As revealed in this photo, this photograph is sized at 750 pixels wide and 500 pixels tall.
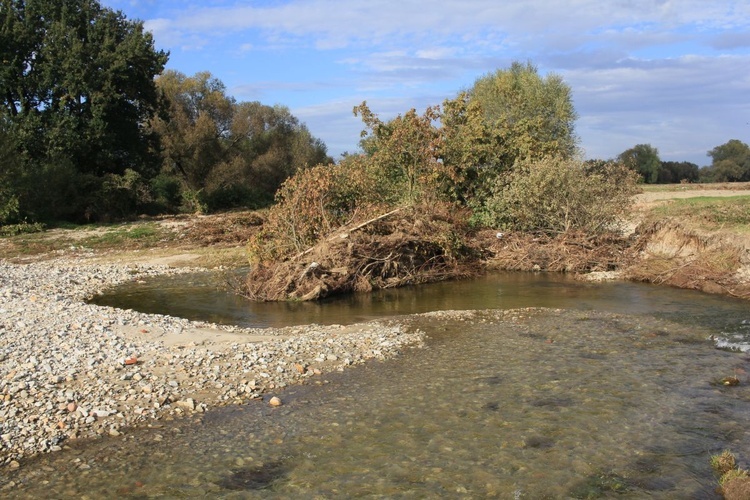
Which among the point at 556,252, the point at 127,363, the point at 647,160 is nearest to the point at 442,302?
the point at 556,252

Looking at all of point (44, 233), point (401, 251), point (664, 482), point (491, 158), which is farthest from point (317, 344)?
point (44, 233)

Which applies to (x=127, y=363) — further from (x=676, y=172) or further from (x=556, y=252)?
(x=676, y=172)

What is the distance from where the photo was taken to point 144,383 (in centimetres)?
988

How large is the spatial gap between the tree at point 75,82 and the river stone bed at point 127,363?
2567cm

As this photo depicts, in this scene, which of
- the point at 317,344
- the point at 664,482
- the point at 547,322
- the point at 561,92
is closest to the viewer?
the point at 664,482

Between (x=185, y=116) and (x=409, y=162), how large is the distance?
2990 centimetres

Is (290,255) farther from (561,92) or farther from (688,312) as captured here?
(561,92)

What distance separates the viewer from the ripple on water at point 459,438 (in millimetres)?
7121

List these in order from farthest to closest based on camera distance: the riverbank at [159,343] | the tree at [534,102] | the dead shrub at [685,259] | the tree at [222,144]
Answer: the tree at [222,144], the tree at [534,102], the dead shrub at [685,259], the riverbank at [159,343]

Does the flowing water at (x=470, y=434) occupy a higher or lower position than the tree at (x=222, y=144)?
lower

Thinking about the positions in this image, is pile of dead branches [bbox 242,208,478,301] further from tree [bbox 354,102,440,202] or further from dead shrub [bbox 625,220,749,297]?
dead shrub [bbox 625,220,749,297]

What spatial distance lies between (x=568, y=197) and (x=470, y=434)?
55.3ft

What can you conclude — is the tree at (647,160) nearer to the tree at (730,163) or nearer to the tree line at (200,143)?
the tree at (730,163)

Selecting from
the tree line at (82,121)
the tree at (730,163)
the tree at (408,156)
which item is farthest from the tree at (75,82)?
the tree at (730,163)
